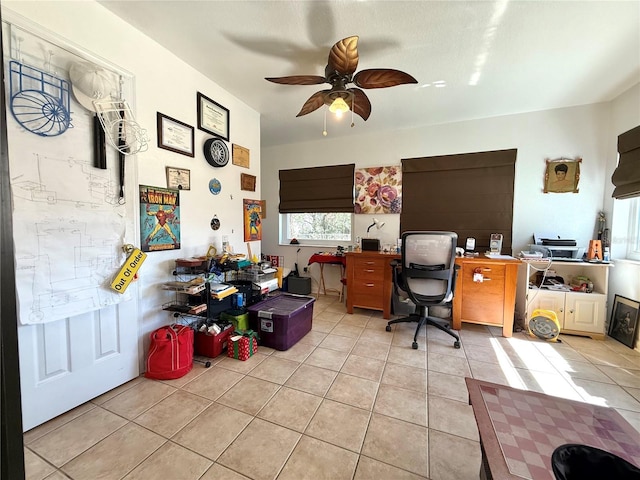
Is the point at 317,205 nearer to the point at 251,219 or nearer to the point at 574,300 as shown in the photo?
the point at 251,219

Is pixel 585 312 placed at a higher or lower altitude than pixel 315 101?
lower

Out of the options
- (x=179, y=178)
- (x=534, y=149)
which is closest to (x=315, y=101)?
(x=179, y=178)

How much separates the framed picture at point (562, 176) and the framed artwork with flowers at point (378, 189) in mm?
1674

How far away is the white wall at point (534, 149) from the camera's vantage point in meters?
2.89

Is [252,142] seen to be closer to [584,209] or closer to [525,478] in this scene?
[525,478]

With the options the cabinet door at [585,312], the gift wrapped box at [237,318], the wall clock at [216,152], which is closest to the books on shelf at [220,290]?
the gift wrapped box at [237,318]

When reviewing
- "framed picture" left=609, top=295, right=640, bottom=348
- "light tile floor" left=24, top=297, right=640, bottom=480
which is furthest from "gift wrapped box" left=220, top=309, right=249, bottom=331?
"framed picture" left=609, top=295, right=640, bottom=348

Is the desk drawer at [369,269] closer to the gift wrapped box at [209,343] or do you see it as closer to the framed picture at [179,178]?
the gift wrapped box at [209,343]

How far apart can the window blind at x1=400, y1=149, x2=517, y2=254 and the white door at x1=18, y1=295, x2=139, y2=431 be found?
10.9 ft

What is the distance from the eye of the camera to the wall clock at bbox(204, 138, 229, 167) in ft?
7.98

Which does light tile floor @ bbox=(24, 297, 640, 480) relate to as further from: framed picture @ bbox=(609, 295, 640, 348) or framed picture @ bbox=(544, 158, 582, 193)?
framed picture @ bbox=(544, 158, 582, 193)

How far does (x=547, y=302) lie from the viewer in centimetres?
277

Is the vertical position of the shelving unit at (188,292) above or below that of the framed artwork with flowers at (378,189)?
below

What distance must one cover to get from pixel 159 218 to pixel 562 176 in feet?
13.8
